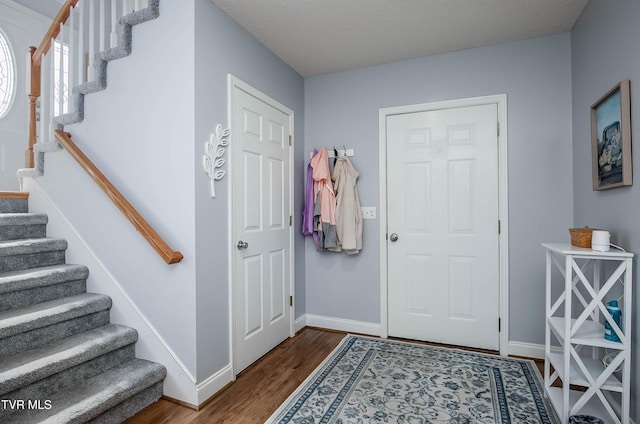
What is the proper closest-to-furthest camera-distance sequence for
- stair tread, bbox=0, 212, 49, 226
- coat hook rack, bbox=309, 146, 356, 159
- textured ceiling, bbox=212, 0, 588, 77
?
textured ceiling, bbox=212, 0, 588, 77, stair tread, bbox=0, 212, 49, 226, coat hook rack, bbox=309, 146, 356, 159

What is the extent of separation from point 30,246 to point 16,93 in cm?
217

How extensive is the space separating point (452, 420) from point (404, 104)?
2418 millimetres

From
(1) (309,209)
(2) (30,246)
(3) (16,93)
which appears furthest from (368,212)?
(3) (16,93)

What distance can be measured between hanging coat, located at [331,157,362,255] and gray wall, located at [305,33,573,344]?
4.4 inches

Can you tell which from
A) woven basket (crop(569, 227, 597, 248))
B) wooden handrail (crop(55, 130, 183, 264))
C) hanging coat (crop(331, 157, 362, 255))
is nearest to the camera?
woven basket (crop(569, 227, 597, 248))

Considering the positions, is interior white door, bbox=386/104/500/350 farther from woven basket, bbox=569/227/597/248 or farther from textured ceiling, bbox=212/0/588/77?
woven basket, bbox=569/227/597/248

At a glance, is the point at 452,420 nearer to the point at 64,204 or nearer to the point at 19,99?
the point at 64,204

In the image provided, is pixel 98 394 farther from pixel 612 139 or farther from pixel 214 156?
pixel 612 139

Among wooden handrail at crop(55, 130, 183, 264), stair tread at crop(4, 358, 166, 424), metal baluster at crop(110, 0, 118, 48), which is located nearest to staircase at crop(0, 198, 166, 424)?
stair tread at crop(4, 358, 166, 424)

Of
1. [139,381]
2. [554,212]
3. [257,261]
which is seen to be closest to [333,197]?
[257,261]

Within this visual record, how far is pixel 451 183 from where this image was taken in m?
2.85

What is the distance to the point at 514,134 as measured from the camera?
8.79 feet

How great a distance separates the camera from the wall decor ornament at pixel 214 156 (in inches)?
82.7

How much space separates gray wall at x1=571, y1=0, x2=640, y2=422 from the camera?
1.65m
